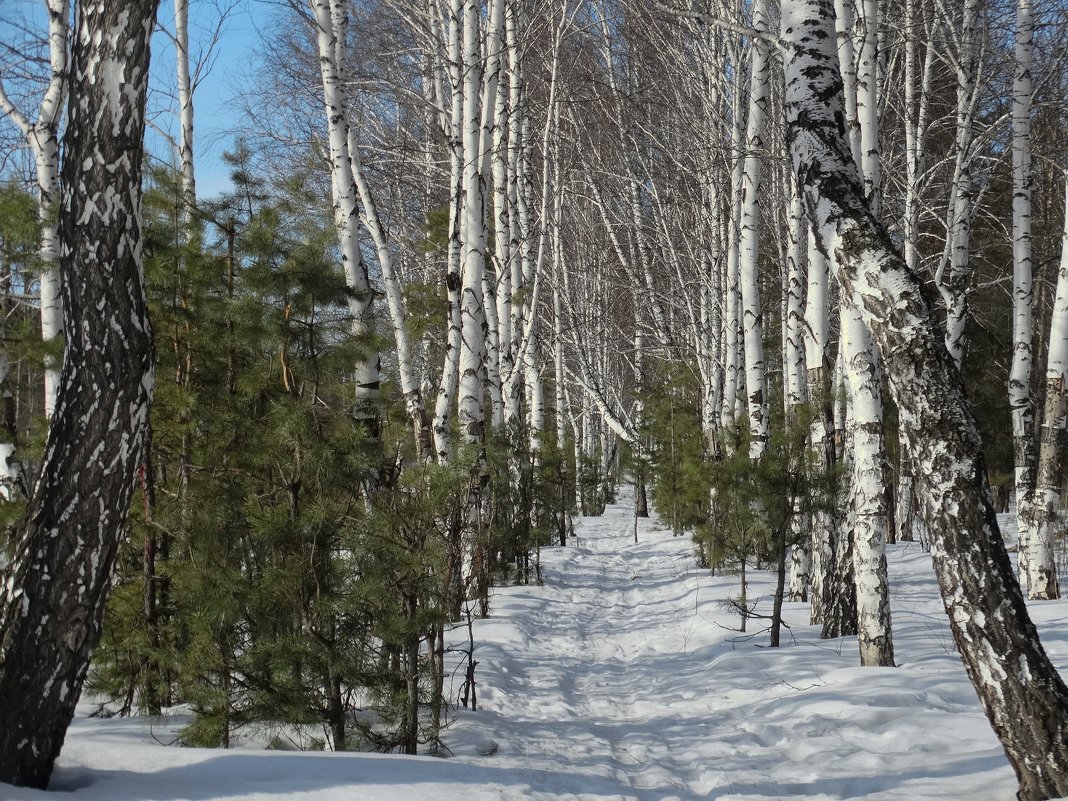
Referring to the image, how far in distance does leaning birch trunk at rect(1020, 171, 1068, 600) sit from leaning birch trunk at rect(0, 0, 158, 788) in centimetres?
868

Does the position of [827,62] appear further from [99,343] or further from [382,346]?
[99,343]

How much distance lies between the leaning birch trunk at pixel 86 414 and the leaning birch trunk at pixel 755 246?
6828 mm

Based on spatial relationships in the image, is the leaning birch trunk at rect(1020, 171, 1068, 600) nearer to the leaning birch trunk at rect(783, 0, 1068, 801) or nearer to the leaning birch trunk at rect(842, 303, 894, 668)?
the leaning birch trunk at rect(842, 303, 894, 668)

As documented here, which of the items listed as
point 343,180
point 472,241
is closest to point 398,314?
point 472,241

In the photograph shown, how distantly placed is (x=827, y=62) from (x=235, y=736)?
453 cm

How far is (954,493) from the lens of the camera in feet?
11.5

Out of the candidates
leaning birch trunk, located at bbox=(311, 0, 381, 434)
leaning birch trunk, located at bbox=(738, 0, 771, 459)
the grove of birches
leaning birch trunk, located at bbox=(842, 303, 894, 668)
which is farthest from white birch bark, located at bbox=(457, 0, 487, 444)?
leaning birch trunk, located at bbox=(842, 303, 894, 668)

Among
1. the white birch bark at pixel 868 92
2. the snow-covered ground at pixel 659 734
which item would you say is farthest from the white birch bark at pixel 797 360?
the white birch bark at pixel 868 92

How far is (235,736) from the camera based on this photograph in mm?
4539

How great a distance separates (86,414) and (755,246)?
26.0ft

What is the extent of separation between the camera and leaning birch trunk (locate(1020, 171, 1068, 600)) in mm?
8836

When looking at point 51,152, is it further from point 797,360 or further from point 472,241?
point 797,360

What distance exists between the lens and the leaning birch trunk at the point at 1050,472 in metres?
8.84

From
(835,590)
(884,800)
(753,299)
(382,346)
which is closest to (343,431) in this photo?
(382,346)
